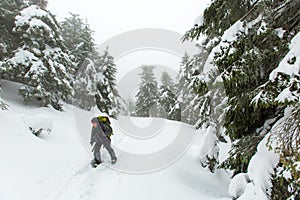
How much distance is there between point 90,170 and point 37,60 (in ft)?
32.7

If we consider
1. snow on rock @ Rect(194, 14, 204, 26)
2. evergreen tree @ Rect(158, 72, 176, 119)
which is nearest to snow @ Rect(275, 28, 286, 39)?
snow on rock @ Rect(194, 14, 204, 26)

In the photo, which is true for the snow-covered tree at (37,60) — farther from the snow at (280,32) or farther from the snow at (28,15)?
the snow at (280,32)

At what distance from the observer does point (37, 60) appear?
1445 cm

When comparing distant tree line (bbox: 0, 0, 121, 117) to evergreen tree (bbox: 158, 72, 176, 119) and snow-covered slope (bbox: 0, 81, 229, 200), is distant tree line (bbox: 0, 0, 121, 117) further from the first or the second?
evergreen tree (bbox: 158, 72, 176, 119)

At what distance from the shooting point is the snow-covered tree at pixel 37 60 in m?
13.9

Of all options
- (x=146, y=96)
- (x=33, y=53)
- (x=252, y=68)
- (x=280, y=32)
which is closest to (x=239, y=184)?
(x=252, y=68)

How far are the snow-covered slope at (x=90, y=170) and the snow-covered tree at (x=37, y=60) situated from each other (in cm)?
425

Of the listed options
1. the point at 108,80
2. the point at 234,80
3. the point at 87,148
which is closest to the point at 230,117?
the point at 234,80

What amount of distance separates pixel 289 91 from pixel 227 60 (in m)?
1.51

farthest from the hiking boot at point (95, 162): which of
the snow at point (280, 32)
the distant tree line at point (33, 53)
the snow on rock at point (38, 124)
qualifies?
the distant tree line at point (33, 53)

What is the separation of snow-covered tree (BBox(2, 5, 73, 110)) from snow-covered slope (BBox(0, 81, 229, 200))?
4.25 metres

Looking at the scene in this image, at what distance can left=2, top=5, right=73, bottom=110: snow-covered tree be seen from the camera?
45.6ft

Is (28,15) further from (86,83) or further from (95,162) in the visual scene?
(95,162)

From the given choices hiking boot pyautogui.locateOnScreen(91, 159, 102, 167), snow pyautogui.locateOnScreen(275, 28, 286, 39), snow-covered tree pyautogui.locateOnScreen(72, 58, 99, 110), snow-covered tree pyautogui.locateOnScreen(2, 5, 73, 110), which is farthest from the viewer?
snow-covered tree pyautogui.locateOnScreen(72, 58, 99, 110)
